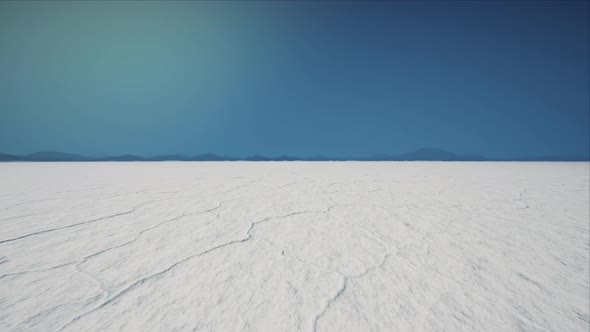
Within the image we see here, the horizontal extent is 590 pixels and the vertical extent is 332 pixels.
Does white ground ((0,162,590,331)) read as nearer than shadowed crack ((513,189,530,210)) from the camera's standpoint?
Yes

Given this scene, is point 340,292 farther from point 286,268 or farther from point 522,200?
point 522,200

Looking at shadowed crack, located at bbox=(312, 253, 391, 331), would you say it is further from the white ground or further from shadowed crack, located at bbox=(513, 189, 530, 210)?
shadowed crack, located at bbox=(513, 189, 530, 210)

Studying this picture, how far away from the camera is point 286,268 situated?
→ 0.82 metres

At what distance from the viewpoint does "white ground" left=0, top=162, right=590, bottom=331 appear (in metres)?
0.59

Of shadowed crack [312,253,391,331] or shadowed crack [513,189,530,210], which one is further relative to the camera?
shadowed crack [513,189,530,210]

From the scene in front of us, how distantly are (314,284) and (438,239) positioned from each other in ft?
A: 2.50

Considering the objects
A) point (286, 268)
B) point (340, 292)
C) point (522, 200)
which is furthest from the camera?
point (522, 200)

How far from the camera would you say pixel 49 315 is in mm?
555

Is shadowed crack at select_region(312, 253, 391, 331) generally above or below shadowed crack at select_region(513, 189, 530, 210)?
below

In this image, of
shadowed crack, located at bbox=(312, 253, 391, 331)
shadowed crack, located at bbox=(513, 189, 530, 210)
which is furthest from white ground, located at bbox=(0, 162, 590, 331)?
shadowed crack, located at bbox=(513, 189, 530, 210)

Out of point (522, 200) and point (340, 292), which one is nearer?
point (340, 292)

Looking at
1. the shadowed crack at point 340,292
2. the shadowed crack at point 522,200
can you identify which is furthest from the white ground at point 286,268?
the shadowed crack at point 522,200

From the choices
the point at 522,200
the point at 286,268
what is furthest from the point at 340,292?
the point at 522,200

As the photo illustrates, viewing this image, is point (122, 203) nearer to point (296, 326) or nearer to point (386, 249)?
point (296, 326)
